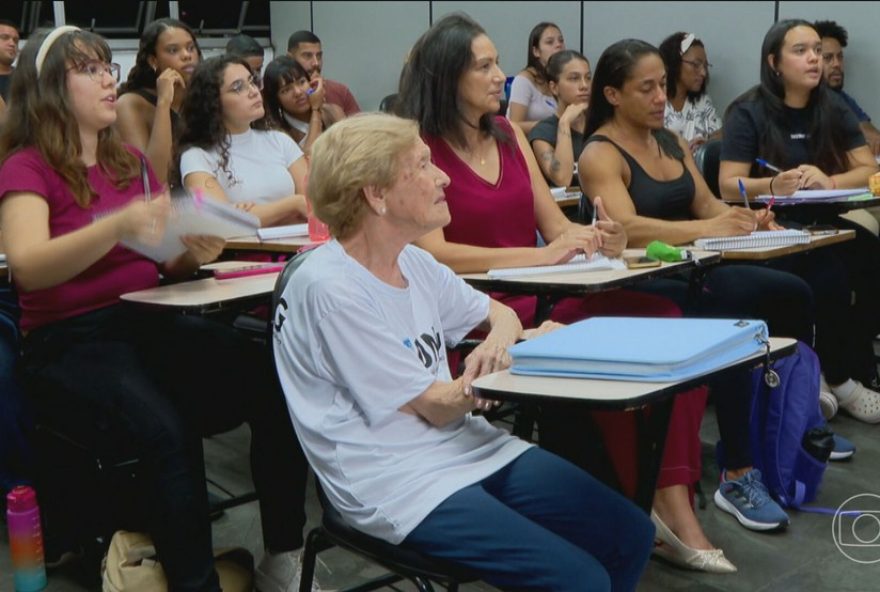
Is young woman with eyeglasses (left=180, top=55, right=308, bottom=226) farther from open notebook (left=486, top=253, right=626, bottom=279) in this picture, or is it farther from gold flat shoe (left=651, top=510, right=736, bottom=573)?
gold flat shoe (left=651, top=510, right=736, bottom=573)

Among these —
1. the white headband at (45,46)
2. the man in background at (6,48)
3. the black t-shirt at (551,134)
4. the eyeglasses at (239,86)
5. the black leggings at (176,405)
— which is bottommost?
the black leggings at (176,405)

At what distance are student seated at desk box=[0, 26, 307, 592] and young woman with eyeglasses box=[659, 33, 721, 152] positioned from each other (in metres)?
4.23

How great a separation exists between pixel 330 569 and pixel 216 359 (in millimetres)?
613

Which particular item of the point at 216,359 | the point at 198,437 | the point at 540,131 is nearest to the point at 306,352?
the point at 198,437

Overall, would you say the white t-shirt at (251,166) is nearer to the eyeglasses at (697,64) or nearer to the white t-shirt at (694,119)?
the white t-shirt at (694,119)

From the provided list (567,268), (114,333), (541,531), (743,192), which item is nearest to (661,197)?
(743,192)

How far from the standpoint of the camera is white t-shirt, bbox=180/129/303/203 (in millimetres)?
3633

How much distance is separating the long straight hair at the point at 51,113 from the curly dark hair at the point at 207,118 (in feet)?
3.99

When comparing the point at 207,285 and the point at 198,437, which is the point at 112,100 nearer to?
the point at 207,285

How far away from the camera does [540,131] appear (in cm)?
511

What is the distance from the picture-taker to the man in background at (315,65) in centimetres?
615

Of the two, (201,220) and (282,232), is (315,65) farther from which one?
(201,220)

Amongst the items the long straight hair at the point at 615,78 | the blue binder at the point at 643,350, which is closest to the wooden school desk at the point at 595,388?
the blue binder at the point at 643,350

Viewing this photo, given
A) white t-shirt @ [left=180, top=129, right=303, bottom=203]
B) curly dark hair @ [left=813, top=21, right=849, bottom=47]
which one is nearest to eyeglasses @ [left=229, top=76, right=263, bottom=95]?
white t-shirt @ [left=180, top=129, right=303, bottom=203]
